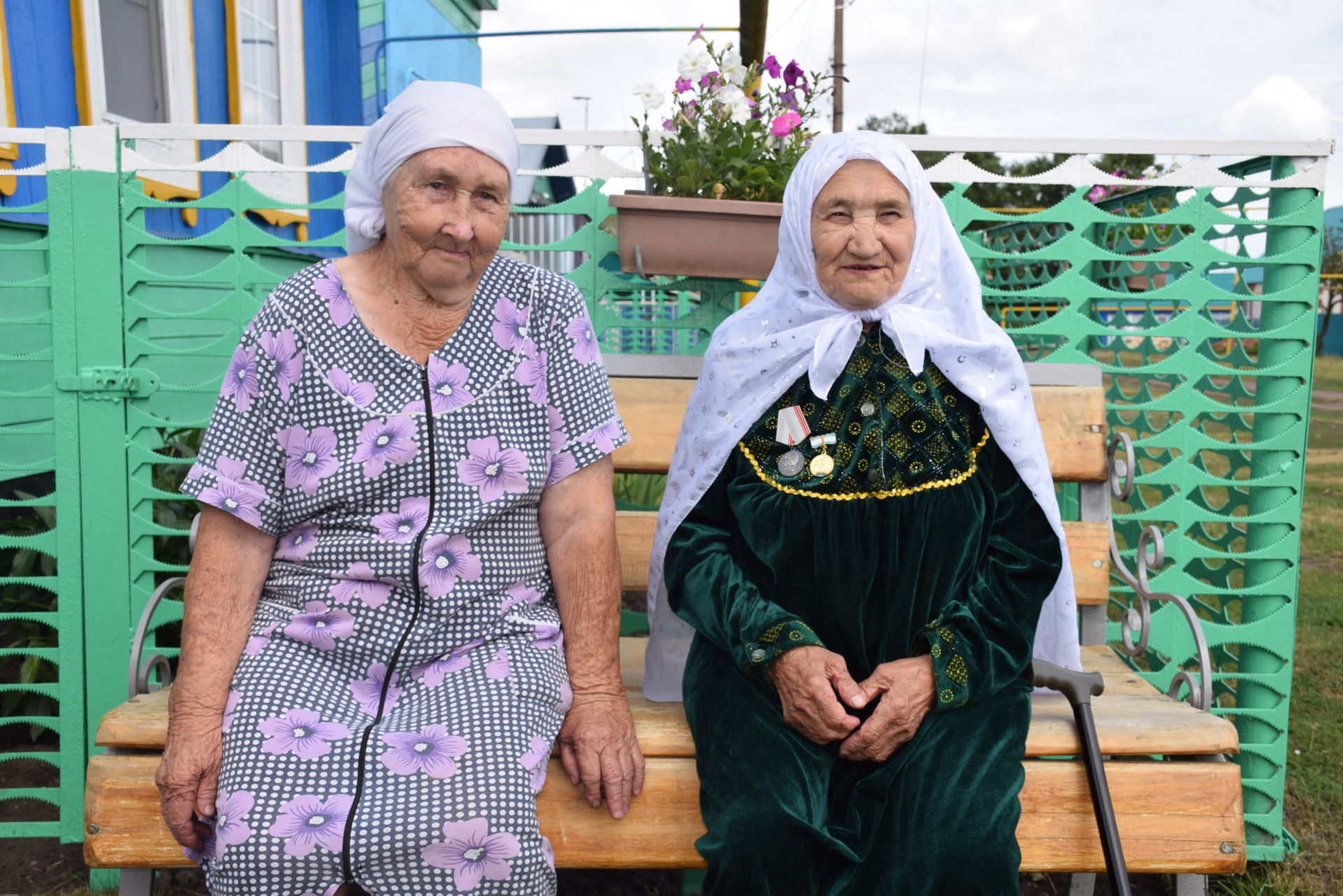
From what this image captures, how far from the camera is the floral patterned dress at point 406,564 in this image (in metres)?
1.64

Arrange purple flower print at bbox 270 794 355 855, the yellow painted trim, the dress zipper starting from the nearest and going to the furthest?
purple flower print at bbox 270 794 355 855 < the dress zipper < the yellow painted trim

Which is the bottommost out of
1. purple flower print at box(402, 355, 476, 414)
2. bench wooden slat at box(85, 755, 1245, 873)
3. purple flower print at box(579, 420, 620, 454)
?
bench wooden slat at box(85, 755, 1245, 873)

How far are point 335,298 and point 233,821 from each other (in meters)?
0.95

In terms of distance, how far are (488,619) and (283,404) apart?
553mm

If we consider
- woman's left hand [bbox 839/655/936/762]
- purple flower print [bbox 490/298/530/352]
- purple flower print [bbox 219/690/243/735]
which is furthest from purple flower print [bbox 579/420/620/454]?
purple flower print [bbox 219/690/243/735]

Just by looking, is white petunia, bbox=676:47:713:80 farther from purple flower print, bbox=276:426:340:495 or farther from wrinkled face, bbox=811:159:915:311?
purple flower print, bbox=276:426:340:495

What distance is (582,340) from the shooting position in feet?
6.73

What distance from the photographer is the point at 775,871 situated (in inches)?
68.0

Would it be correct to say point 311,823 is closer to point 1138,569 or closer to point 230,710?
point 230,710

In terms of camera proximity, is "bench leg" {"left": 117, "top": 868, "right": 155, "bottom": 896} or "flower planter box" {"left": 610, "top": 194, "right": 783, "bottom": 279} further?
"flower planter box" {"left": 610, "top": 194, "right": 783, "bottom": 279}

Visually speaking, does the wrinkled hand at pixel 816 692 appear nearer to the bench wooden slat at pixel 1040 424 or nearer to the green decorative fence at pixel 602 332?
the bench wooden slat at pixel 1040 424

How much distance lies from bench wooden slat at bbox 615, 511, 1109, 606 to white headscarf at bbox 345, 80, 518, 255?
94cm

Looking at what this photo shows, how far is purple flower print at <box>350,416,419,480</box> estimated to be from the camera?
186 cm

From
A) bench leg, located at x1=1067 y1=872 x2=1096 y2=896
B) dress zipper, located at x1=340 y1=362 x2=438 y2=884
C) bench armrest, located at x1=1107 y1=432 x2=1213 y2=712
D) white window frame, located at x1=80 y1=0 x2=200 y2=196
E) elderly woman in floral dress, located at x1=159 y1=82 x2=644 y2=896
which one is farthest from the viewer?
white window frame, located at x1=80 y1=0 x2=200 y2=196
